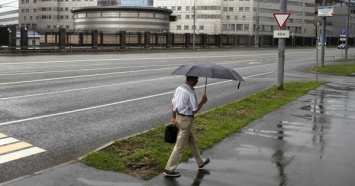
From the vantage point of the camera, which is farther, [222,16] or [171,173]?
[222,16]

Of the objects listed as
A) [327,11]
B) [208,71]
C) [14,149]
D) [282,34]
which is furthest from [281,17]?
[14,149]

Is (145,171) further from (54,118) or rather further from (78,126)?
(54,118)

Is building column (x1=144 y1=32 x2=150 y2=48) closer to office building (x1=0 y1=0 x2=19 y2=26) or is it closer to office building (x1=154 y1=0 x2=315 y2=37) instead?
office building (x1=154 y1=0 x2=315 y2=37)

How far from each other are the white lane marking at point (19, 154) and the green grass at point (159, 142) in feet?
4.06

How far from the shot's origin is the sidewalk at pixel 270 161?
625 centimetres

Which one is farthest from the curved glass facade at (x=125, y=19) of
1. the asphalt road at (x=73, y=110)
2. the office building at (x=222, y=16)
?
the asphalt road at (x=73, y=110)

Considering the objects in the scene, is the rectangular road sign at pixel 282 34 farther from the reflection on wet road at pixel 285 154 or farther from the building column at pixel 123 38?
the building column at pixel 123 38

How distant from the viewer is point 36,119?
34.9ft

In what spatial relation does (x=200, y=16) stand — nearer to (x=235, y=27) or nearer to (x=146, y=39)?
(x=235, y=27)

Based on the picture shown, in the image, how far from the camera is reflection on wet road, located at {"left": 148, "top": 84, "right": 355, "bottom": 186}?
643 centimetres

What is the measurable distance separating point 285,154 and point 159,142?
252 centimetres

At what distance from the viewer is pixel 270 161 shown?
7.38m

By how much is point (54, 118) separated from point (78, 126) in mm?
1167

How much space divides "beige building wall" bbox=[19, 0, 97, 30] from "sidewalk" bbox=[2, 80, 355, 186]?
129 m
